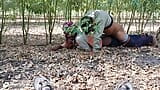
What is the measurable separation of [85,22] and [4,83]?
1.50 metres

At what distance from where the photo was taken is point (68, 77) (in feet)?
11.3

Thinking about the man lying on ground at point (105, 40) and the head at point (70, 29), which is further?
the man lying on ground at point (105, 40)

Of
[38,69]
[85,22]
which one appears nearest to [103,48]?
[85,22]

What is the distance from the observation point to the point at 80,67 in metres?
3.85

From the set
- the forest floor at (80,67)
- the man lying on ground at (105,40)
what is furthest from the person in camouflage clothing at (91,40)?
the forest floor at (80,67)

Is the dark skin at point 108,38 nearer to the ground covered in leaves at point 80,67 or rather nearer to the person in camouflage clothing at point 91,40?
the person in camouflage clothing at point 91,40

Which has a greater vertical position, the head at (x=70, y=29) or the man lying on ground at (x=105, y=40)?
the head at (x=70, y=29)

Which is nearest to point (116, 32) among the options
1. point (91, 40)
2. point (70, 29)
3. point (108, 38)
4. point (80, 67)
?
point (108, 38)

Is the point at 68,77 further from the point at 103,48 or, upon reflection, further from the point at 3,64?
the point at 103,48

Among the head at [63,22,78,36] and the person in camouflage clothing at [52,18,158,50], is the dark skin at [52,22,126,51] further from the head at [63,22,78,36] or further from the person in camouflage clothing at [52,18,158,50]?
the head at [63,22,78,36]

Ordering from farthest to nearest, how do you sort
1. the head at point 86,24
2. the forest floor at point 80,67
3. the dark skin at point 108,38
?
the dark skin at point 108,38 < the head at point 86,24 < the forest floor at point 80,67

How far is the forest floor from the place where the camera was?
3.25 meters

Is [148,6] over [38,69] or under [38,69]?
over

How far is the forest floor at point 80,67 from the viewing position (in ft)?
10.7
